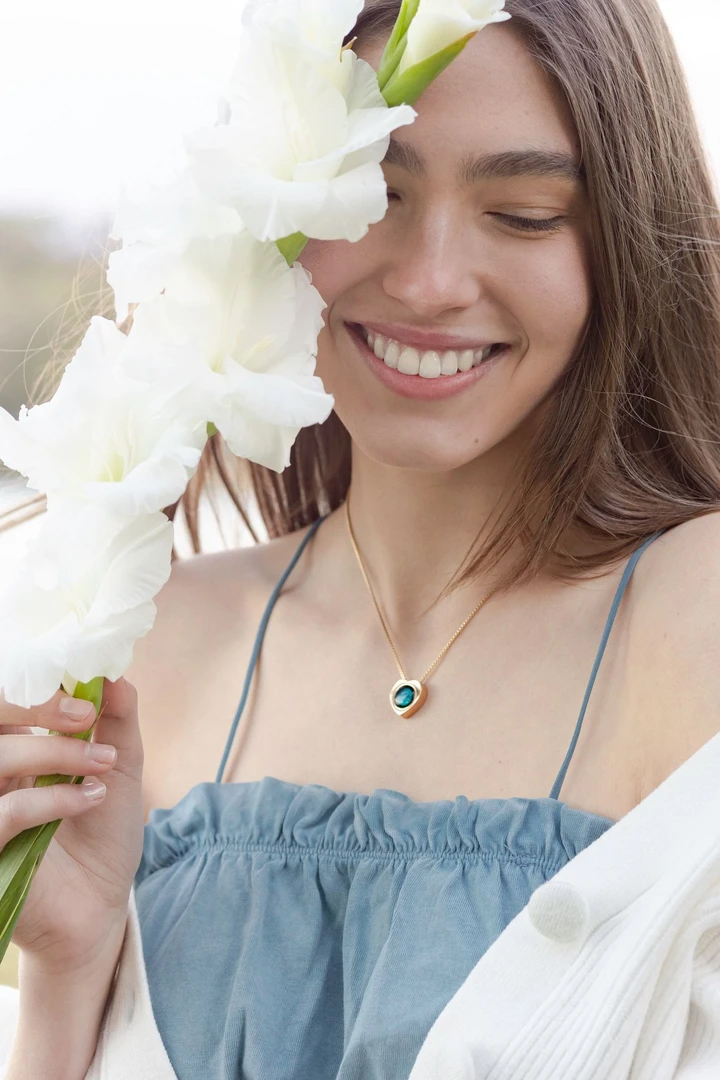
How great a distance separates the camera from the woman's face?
106 centimetres

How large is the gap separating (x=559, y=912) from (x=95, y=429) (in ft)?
1.78

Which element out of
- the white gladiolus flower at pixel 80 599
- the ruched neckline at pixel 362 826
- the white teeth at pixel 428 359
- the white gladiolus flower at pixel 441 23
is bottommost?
the ruched neckline at pixel 362 826

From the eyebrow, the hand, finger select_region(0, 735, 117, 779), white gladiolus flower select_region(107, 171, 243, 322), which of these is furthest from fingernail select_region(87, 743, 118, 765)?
the eyebrow

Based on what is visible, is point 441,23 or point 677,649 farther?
point 677,649

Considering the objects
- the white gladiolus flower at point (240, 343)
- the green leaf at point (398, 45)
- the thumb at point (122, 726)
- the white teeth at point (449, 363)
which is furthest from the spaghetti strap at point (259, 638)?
the green leaf at point (398, 45)

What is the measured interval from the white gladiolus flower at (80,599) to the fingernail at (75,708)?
0.25 ft

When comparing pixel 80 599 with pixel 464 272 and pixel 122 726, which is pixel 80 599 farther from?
pixel 464 272

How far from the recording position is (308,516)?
173 centimetres

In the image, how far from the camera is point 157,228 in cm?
76

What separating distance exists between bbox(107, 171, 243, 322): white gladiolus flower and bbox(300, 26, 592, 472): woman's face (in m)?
0.36

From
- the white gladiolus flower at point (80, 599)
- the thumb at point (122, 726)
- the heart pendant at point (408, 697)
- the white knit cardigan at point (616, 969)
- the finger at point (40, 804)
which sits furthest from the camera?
the heart pendant at point (408, 697)

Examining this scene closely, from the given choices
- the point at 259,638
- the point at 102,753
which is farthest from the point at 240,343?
the point at 259,638

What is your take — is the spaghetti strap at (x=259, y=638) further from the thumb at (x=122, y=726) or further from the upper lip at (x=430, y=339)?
the upper lip at (x=430, y=339)

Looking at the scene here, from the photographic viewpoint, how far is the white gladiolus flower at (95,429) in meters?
0.71
